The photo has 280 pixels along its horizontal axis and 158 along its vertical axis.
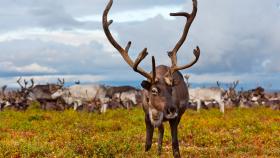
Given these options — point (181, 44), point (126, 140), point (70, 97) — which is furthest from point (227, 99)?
point (181, 44)

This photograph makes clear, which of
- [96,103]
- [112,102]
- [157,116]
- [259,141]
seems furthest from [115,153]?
[112,102]

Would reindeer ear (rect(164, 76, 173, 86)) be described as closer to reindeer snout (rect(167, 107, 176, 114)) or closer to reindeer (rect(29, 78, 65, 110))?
reindeer snout (rect(167, 107, 176, 114))

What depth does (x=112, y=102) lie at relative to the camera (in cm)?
3928

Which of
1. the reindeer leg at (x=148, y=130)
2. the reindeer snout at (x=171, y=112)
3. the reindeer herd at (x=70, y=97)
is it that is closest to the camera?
the reindeer snout at (x=171, y=112)

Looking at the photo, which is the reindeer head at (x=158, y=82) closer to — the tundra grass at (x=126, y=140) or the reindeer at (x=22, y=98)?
the tundra grass at (x=126, y=140)

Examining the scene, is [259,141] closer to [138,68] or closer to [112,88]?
[138,68]

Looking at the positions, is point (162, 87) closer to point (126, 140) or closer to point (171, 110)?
point (171, 110)

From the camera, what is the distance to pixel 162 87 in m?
11.1

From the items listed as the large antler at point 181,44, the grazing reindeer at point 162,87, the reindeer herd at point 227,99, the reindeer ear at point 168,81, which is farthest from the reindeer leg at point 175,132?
the reindeer herd at point 227,99

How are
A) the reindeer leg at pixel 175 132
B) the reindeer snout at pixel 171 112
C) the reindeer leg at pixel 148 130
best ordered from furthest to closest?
the reindeer leg at pixel 148 130 < the reindeer leg at pixel 175 132 < the reindeer snout at pixel 171 112

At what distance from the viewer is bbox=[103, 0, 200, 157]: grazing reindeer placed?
11047mm

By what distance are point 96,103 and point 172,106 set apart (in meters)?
25.6

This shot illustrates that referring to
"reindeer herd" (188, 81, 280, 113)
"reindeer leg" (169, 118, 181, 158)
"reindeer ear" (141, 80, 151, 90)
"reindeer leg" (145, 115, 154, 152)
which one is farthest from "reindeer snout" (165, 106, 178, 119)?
"reindeer herd" (188, 81, 280, 113)

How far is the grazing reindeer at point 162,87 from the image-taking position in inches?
435
